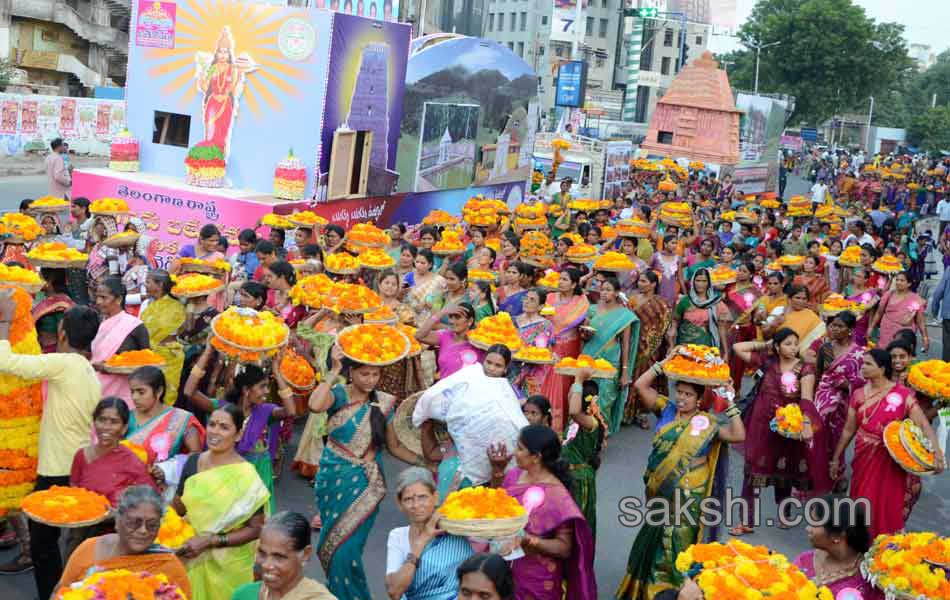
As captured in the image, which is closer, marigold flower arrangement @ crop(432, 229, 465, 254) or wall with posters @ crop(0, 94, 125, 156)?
marigold flower arrangement @ crop(432, 229, 465, 254)

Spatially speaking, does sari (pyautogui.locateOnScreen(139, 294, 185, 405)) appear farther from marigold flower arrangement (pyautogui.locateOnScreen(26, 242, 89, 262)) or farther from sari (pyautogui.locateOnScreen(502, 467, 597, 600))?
sari (pyautogui.locateOnScreen(502, 467, 597, 600))

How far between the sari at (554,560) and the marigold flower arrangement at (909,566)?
1256 mm

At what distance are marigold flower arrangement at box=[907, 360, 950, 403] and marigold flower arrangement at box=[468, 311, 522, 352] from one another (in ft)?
8.92

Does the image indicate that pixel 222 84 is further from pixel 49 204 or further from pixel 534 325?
pixel 534 325

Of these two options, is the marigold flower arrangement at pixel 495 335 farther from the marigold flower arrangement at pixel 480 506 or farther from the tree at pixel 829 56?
the tree at pixel 829 56

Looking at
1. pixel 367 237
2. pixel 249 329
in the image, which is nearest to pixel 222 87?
pixel 367 237

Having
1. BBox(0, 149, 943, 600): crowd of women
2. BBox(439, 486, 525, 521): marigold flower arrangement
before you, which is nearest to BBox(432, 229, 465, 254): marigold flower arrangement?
BBox(0, 149, 943, 600): crowd of women

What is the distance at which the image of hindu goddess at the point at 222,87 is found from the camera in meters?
15.7

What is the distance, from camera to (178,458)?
5418mm

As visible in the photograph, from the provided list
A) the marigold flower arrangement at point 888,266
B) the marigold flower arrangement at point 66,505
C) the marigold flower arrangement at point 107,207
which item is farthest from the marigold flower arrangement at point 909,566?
the marigold flower arrangement at point 888,266

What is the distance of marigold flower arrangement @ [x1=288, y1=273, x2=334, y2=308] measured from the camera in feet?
27.0

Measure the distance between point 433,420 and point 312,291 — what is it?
2.35 m

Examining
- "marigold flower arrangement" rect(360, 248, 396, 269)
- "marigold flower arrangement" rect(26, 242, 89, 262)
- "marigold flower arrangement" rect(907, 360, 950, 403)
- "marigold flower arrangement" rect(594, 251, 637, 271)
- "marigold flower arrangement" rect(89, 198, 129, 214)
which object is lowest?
"marigold flower arrangement" rect(907, 360, 950, 403)

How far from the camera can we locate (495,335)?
7.43m
